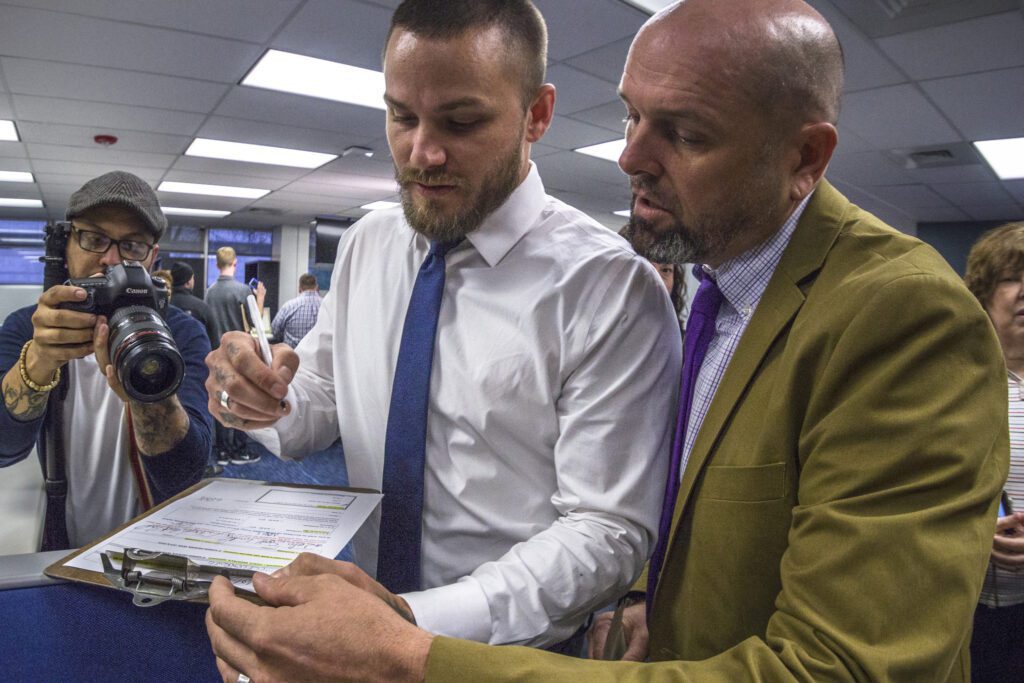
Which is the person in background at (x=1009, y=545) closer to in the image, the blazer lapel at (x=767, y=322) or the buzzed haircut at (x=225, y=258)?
the blazer lapel at (x=767, y=322)

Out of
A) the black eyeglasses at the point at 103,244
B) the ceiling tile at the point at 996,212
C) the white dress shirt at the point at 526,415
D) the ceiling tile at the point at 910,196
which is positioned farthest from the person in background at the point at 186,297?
the ceiling tile at the point at 996,212

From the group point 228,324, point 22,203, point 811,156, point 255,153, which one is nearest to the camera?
point 811,156

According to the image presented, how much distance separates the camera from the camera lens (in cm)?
96

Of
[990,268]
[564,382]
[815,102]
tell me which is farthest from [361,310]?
[990,268]

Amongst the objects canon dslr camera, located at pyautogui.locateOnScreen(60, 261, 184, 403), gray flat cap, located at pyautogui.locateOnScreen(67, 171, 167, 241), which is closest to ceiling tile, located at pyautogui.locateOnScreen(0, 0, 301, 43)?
gray flat cap, located at pyautogui.locateOnScreen(67, 171, 167, 241)

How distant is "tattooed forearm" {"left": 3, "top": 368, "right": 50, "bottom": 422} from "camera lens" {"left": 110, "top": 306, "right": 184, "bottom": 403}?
268mm

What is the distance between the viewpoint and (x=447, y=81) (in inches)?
35.5

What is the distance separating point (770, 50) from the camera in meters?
0.83

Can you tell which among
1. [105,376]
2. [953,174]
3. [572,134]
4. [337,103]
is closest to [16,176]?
[337,103]

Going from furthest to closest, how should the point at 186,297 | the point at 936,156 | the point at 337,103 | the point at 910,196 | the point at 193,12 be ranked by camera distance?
the point at 910,196, the point at 936,156, the point at 186,297, the point at 337,103, the point at 193,12

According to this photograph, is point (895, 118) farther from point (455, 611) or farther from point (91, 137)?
point (91, 137)

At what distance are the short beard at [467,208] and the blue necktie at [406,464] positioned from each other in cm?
14

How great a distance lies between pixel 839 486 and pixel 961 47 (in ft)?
11.7

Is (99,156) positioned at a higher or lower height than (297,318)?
higher
